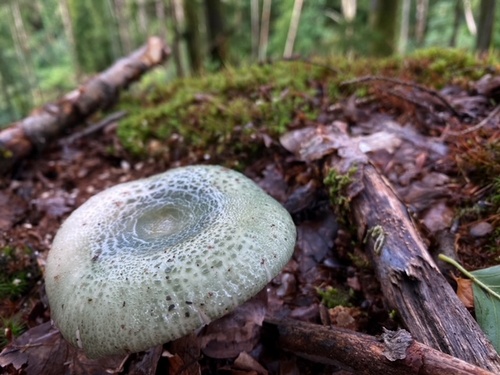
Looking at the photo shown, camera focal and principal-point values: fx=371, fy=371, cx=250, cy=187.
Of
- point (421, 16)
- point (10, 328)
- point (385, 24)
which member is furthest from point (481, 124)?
point (421, 16)

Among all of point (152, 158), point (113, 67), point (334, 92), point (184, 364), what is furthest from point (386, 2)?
point (184, 364)

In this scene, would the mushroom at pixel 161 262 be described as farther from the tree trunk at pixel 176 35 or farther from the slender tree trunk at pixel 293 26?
the slender tree trunk at pixel 293 26

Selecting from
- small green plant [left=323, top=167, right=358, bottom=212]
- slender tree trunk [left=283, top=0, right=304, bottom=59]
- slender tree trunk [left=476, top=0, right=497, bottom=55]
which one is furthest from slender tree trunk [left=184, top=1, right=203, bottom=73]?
small green plant [left=323, top=167, right=358, bottom=212]

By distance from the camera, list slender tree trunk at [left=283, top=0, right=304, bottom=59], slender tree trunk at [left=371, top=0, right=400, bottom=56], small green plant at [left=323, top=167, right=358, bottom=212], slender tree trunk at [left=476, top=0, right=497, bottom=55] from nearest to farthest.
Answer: small green plant at [left=323, top=167, right=358, bottom=212] → slender tree trunk at [left=476, top=0, right=497, bottom=55] → slender tree trunk at [left=371, top=0, right=400, bottom=56] → slender tree trunk at [left=283, top=0, right=304, bottom=59]

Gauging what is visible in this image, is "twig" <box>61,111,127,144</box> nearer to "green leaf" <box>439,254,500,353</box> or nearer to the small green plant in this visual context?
the small green plant

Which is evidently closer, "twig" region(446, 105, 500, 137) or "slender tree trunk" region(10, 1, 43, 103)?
"twig" region(446, 105, 500, 137)

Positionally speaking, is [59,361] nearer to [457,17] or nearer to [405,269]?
[405,269]
